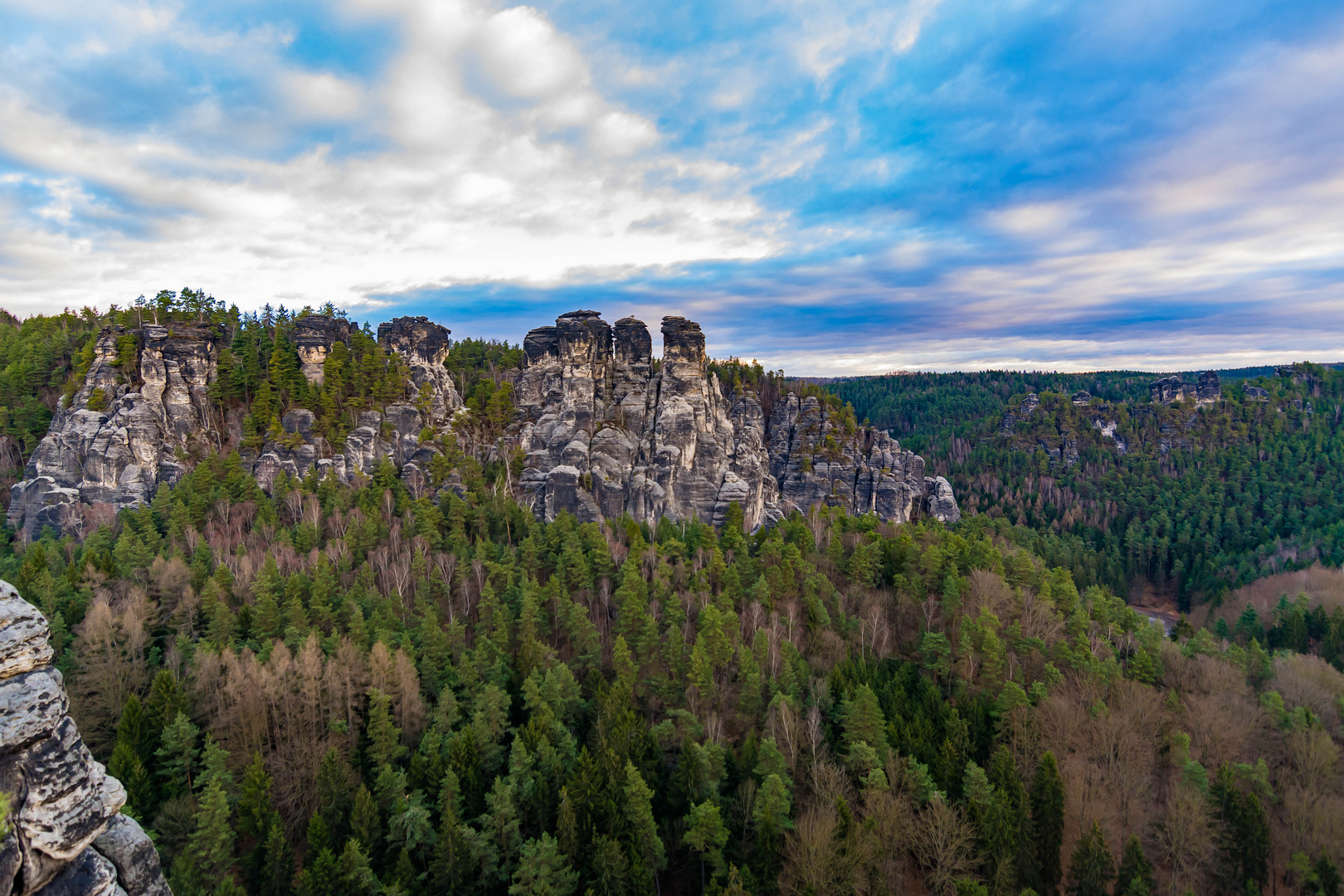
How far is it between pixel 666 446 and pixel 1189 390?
17197cm

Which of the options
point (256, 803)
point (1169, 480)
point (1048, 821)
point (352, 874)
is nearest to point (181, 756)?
point (256, 803)

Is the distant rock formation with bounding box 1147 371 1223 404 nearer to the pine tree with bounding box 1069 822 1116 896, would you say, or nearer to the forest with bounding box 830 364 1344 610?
the forest with bounding box 830 364 1344 610

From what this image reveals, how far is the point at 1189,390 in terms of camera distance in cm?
16050

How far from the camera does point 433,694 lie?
3556 centimetres

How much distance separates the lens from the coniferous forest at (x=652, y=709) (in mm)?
25047

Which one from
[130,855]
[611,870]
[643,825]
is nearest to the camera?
[130,855]

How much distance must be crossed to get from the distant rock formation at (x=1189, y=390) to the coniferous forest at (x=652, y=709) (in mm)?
121911

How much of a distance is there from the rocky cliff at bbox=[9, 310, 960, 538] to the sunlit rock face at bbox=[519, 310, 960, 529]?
230mm

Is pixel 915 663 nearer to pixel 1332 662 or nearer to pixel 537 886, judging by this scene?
pixel 537 886

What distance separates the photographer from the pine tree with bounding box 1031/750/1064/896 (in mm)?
26172

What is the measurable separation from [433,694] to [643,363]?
5538 centimetres

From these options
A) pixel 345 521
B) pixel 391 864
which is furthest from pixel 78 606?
pixel 391 864

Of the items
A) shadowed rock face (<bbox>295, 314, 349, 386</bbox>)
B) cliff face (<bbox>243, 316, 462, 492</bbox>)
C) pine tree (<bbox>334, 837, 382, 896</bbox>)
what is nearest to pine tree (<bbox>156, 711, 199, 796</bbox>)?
pine tree (<bbox>334, 837, 382, 896</bbox>)

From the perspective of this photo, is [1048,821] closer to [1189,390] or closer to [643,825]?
[643,825]
